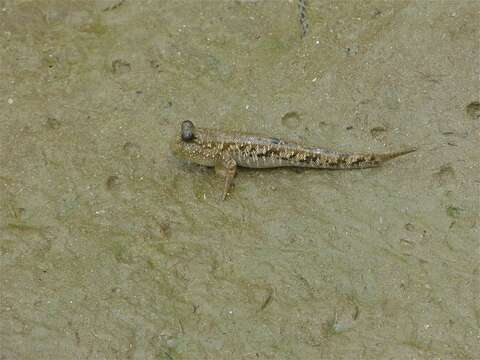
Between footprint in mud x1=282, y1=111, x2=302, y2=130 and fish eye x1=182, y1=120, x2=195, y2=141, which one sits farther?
footprint in mud x1=282, y1=111, x2=302, y2=130

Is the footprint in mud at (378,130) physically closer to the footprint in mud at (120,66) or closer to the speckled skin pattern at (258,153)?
the speckled skin pattern at (258,153)

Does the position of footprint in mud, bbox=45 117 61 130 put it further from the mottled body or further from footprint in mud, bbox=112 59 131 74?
the mottled body

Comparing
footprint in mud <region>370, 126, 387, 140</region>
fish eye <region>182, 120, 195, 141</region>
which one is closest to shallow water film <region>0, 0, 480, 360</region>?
footprint in mud <region>370, 126, 387, 140</region>

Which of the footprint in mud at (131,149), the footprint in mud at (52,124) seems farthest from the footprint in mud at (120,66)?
the footprint in mud at (131,149)

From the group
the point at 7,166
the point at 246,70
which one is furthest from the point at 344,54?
the point at 7,166

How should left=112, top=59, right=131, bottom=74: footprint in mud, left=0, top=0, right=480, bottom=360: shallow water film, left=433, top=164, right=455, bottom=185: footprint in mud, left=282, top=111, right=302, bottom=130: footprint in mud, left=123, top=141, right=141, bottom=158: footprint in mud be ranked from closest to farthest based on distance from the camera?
left=0, top=0, right=480, bottom=360: shallow water film
left=433, top=164, right=455, bottom=185: footprint in mud
left=123, top=141, right=141, bottom=158: footprint in mud
left=282, top=111, right=302, bottom=130: footprint in mud
left=112, top=59, right=131, bottom=74: footprint in mud

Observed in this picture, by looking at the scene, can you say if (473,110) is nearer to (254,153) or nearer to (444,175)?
(444,175)
